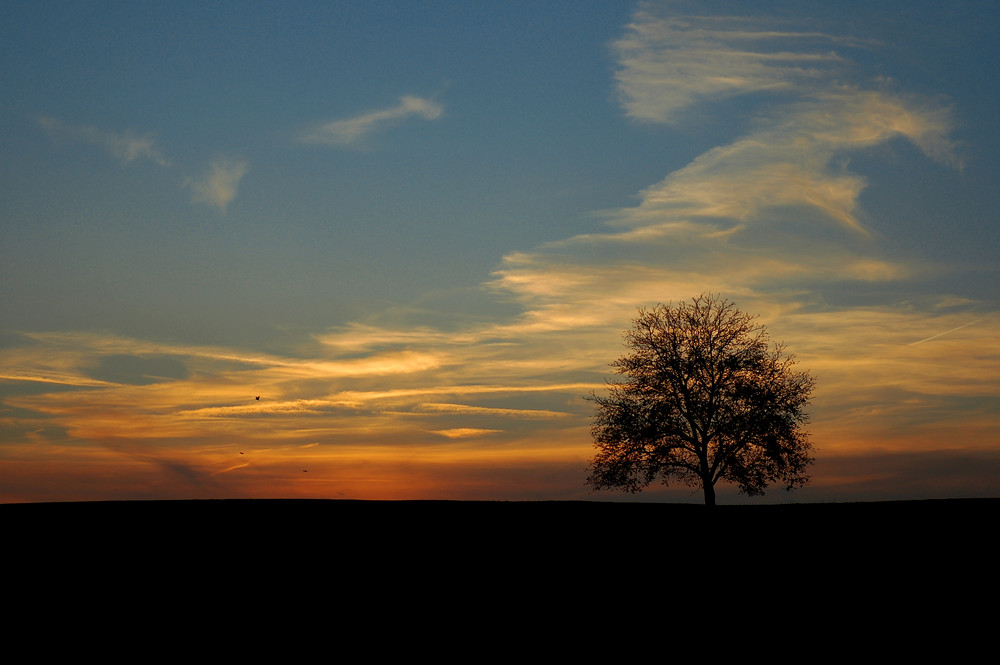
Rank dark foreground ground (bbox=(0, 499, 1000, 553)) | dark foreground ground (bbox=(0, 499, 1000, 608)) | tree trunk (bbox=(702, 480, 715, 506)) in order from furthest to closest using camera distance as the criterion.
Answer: tree trunk (bbox=(702, 480, 715, 506)), dark foreground ground (bbox=(0, 499, 1000, 553)), dark foreground ground (bbox=(0, 499, 1000, 608))

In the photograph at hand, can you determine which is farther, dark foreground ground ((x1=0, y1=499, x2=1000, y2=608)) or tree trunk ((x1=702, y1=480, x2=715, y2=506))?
tree trunk ((x1=702, y1=480, x2=715, y2=506))

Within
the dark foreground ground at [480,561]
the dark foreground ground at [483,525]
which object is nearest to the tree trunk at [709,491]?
the dark foreground ground at [483,525]

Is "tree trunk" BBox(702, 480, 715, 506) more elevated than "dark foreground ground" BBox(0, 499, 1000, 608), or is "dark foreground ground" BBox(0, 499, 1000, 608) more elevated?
"tree trunk" BBox(702, 480, 715, 506)

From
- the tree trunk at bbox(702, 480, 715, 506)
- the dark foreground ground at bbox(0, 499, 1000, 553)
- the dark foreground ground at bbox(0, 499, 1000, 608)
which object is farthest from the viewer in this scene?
the tree trunk at bbox(702, 480, 715, 506)

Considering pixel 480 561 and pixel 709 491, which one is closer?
pixel 480 561

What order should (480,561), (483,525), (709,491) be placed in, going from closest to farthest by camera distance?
(480,561) → (483,525) → (709,491)

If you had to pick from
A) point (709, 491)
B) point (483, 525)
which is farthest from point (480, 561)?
point (709, 491)

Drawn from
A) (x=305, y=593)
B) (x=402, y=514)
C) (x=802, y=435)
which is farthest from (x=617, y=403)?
(x=305, y=593)

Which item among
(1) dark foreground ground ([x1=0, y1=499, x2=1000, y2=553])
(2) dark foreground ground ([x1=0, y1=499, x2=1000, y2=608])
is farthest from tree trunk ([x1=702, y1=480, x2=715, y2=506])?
(2) dark foreground ground ([x1=0, y1=499, x2=1000, y2=608])

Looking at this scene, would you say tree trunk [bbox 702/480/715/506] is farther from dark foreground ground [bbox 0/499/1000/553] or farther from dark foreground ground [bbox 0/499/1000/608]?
dark foreground ground [bbox 0/499/1000/608]

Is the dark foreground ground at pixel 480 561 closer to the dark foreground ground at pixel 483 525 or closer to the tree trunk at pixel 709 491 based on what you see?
the dark foreground ground at pixel 483 525

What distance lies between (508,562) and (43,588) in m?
9.06

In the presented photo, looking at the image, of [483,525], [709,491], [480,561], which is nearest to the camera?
[480,561]

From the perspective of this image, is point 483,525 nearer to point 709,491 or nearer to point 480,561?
point 480,561
